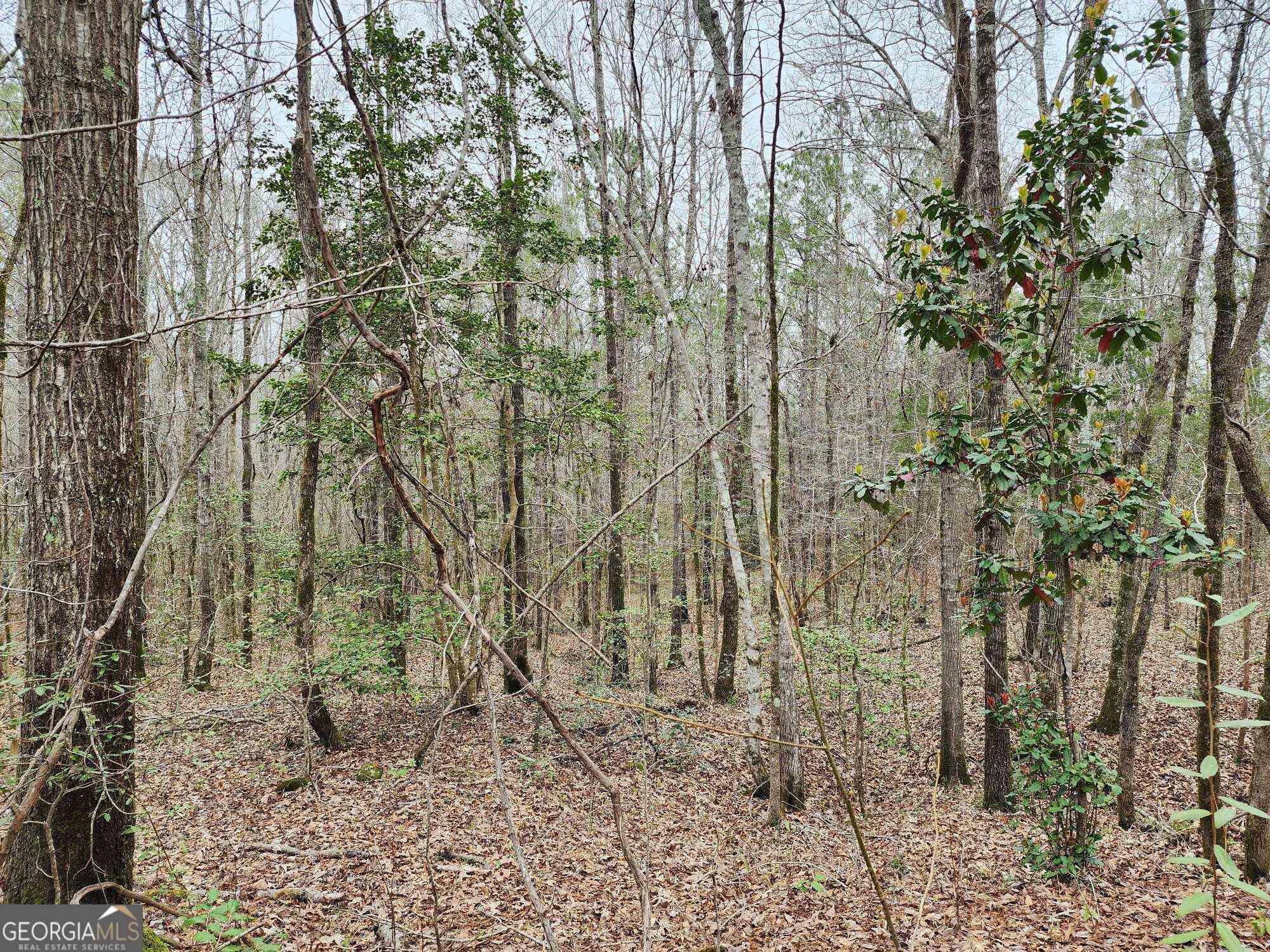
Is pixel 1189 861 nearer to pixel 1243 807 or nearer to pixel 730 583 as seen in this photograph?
pixel 1243 807

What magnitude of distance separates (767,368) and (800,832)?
4.43 meters

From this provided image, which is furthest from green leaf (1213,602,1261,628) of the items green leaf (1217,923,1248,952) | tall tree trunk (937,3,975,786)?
tall tree trunk (937,3,975,786)

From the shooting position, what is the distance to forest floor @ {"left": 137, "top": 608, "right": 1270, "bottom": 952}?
13.6 ft

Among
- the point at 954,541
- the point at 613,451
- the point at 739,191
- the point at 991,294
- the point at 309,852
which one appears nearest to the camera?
the point at 309,852

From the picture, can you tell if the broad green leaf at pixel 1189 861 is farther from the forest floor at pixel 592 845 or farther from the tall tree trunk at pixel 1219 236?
the tall tree trunk at pixel 1219 236

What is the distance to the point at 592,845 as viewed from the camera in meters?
5.74

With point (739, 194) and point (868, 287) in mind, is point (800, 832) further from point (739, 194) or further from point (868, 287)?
point (868, 287)

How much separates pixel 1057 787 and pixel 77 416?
6.60 metres

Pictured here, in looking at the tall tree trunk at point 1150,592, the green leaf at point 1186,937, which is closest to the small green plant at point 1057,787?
the tall tree trunk at point 1150,592

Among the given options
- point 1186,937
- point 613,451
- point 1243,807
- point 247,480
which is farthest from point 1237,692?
point 247,480

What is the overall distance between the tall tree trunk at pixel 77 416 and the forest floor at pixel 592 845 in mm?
386

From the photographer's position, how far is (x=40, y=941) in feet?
6.63

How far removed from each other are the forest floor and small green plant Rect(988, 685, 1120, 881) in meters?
0.19

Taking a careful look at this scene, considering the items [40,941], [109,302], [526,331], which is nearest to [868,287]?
[526,331]
